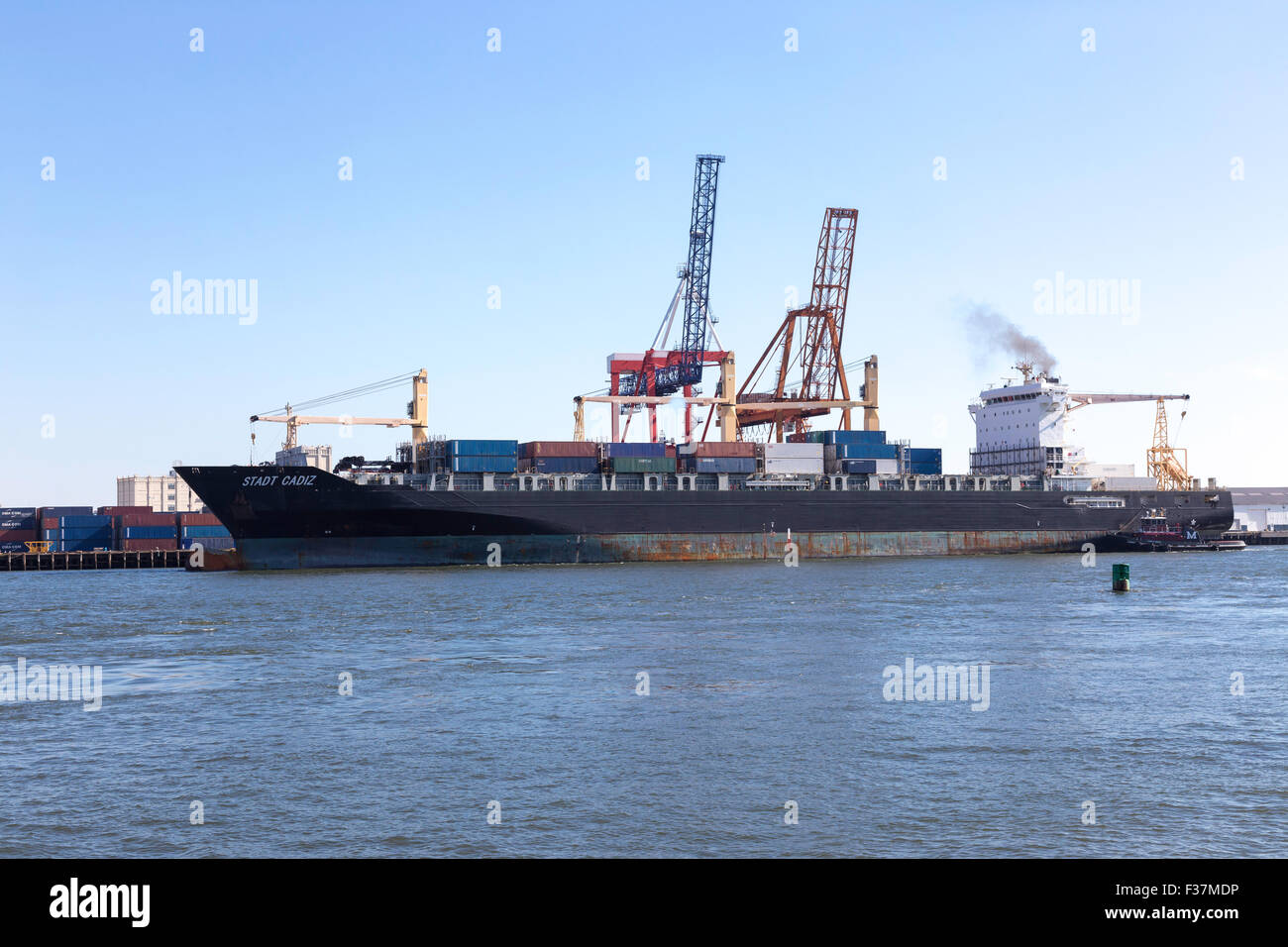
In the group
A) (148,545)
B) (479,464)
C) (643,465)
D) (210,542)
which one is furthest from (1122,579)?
(148,545)

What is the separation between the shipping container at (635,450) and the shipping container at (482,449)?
688 cm

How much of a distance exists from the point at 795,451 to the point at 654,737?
56.3 m

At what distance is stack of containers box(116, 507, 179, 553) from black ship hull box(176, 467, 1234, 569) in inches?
1433

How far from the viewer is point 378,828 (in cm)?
1180

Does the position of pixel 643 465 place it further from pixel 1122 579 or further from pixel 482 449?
pixel 1122 579

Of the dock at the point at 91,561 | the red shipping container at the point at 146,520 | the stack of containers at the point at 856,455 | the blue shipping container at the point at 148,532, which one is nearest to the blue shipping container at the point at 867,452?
the stack of containers at the point at 856,455

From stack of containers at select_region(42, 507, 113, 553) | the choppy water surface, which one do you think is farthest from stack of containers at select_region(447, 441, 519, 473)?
stack of containers at select_region(42, 507, 113, 553)

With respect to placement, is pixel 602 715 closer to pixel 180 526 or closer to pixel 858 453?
pixel 858 453

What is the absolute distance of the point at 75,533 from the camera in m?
94.6

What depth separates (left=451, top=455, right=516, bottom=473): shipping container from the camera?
62.7 m

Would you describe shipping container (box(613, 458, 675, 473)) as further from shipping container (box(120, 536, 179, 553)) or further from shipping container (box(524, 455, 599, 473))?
shipping container (box(120, 536, 179, 553))

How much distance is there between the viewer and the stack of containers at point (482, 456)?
6275 cm
